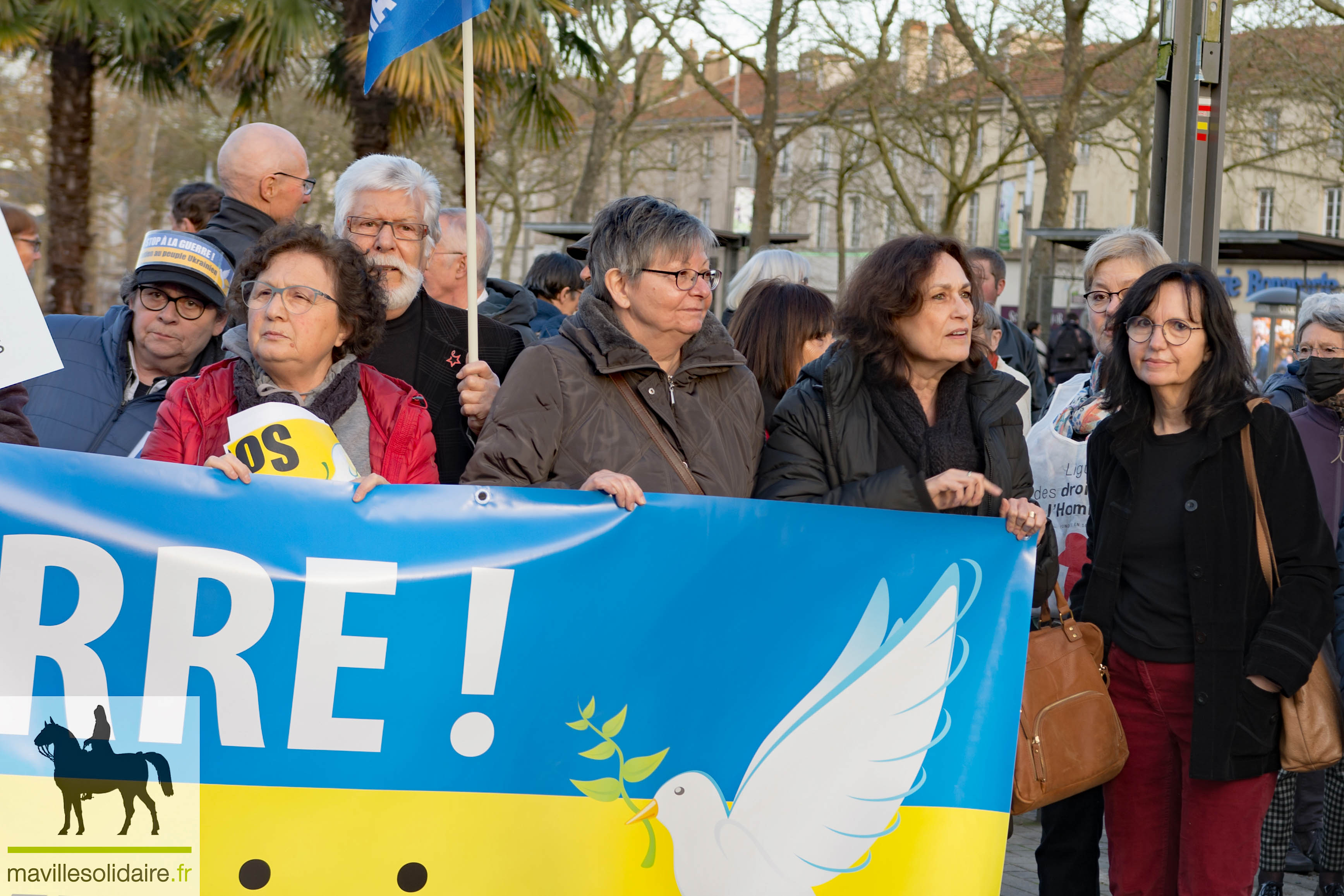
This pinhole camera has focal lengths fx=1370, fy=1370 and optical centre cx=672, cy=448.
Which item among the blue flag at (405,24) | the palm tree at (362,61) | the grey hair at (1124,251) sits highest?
the palm tree at (362,61)

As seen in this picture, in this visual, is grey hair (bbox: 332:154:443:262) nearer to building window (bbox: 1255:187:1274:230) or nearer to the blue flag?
the blue flag

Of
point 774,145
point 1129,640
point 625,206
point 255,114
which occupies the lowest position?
point 1129,640

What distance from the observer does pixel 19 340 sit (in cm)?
311

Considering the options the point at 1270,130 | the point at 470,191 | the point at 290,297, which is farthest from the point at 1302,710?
the point at 1270,130

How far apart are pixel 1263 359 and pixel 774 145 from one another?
9.49 metres

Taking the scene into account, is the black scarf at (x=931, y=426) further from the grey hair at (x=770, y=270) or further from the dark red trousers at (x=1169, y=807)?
the grey hair at (x=770, y=270)

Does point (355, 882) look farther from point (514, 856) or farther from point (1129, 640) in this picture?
point (1129, 640)

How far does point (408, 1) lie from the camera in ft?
12.1

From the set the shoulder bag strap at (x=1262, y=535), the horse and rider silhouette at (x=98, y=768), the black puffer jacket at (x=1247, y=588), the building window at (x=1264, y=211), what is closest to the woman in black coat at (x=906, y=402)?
the black puffer jacket at (x=1247, y=588)

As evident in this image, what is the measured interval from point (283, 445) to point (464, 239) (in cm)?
221

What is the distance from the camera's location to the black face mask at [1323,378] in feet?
14.8

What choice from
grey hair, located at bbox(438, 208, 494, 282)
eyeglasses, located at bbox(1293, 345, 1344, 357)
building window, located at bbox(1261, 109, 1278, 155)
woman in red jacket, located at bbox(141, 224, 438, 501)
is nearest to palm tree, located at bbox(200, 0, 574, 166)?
grey hair, located at bbox(438, 208, 494, 282)

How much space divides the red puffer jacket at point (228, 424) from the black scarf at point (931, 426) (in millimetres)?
1152

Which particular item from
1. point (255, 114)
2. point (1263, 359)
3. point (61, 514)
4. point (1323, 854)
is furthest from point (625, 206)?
point (1263, 359)
